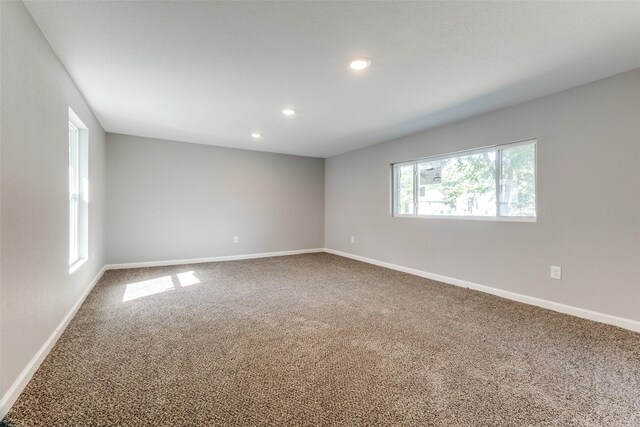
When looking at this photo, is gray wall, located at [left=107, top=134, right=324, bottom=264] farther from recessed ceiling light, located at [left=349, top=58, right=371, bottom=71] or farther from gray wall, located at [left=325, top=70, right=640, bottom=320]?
recessed ceiling light, located at [left=349, top=58, right=371, bottom=71]

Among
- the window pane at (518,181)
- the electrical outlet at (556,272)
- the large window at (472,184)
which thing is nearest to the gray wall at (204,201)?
the large window at (472,184)

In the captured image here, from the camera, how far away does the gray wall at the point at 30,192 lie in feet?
4.96

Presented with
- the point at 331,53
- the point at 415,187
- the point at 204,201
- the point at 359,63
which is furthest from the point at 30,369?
the point at 415,187

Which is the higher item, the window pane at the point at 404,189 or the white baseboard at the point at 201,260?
A: the window pane at the point at 404,189

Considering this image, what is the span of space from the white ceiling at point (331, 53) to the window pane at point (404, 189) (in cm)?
135

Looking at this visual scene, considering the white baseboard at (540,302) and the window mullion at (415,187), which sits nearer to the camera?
the white baseboard at (540,302)

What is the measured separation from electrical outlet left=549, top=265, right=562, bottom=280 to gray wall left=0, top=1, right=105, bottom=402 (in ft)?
14.1

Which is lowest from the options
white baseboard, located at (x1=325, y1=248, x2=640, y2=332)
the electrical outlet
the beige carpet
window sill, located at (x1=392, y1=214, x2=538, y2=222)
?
the beige carpet

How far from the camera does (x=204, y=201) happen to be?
17.9ft

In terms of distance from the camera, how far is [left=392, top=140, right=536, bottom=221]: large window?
10.8ft

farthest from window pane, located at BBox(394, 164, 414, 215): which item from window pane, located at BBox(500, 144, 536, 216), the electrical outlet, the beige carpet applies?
the electrical outlet

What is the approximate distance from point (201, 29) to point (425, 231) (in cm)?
375

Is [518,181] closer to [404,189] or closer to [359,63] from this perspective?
[404,189]

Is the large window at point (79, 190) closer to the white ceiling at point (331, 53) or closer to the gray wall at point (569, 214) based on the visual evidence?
the white ceiling at point (331, 53)
